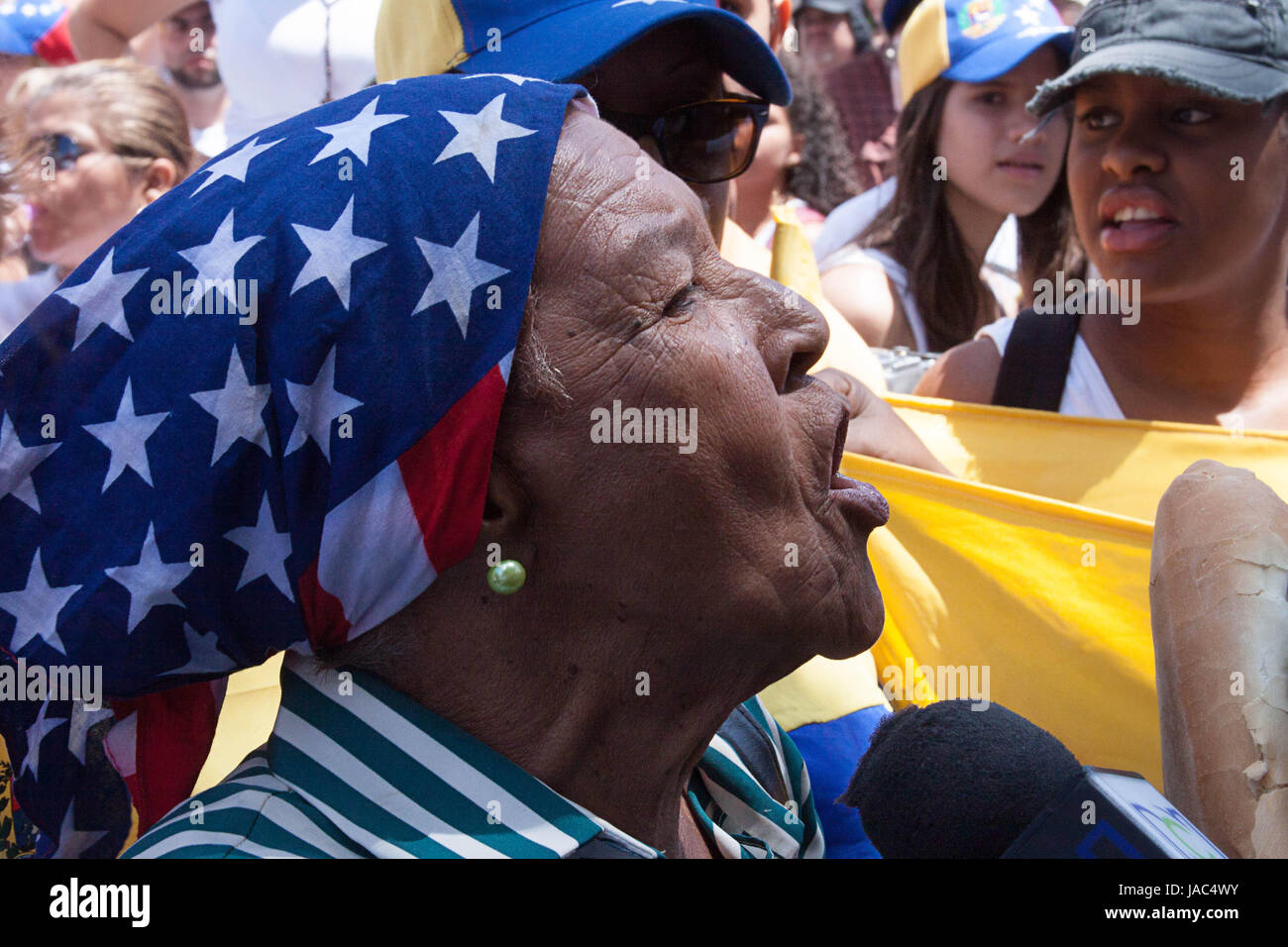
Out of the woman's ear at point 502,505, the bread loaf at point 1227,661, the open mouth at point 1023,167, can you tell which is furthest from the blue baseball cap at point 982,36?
the woman's ear at point 502,505

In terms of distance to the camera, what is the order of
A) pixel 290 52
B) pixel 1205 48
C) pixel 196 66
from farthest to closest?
pixel 196 66, pixel 290 52, pixel 1205 48

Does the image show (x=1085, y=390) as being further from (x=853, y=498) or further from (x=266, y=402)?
(x=266, y=402)

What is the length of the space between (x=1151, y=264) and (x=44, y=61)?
3855 mm

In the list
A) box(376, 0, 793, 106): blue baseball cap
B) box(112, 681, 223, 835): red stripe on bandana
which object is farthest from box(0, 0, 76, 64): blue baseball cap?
box(112, 681, 223, 835): red stripe on bandana

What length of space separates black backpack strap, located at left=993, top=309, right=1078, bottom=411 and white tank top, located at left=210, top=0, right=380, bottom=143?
191 centimetres

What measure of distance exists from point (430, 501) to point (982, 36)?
3.39 metres

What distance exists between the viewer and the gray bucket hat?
2.61 meters

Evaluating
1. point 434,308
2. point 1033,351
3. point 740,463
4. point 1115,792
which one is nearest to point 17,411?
point 434,308

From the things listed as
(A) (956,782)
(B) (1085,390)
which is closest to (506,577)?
(A) (956,782)

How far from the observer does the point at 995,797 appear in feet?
5.25

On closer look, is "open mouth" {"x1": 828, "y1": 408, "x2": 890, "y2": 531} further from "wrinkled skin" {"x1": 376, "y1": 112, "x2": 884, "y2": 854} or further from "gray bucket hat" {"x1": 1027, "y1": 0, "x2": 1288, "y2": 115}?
"gray bucket hat" {"x1": 1027, "y1": 0, "x2": 1288, "y2": 115}

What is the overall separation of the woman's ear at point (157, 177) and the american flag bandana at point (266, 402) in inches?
109

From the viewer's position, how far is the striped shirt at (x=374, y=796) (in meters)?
1.43

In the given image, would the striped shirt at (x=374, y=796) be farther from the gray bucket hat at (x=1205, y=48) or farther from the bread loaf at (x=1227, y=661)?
the gray bucket hat at (x=1205, y=48)
